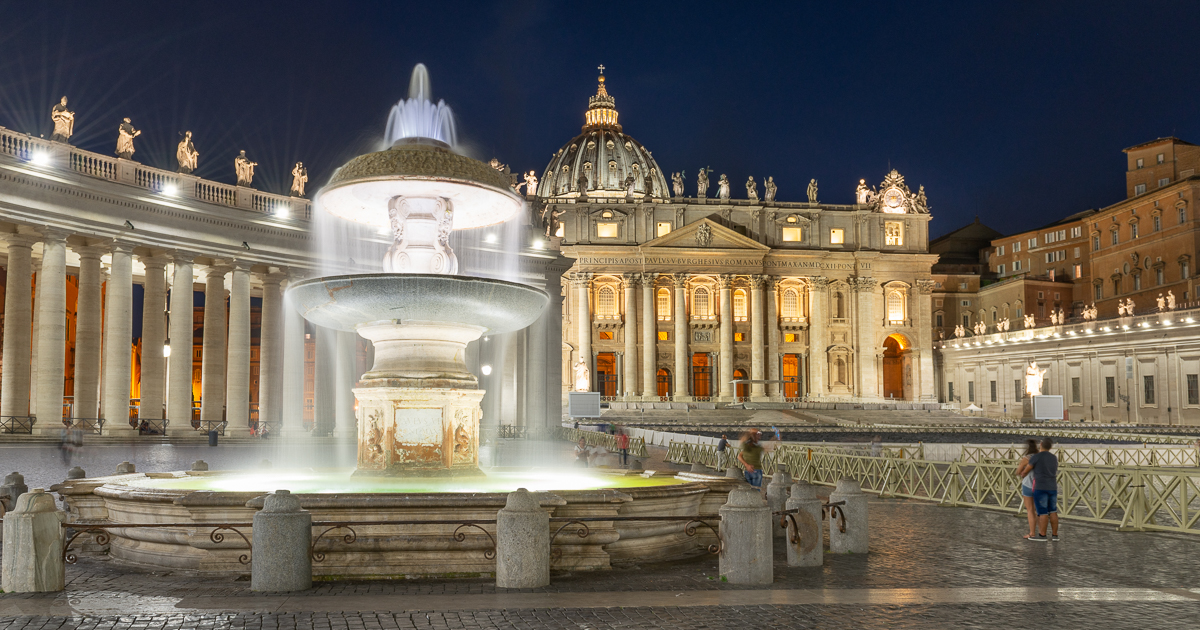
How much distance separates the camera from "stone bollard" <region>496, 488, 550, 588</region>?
9359mm

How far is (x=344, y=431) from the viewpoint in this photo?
109ft

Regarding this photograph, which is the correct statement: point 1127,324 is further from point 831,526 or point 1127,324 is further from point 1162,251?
point 831,526

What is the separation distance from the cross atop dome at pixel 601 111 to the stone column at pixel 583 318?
1814 inches

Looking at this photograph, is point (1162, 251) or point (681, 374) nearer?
point (1162, 251)

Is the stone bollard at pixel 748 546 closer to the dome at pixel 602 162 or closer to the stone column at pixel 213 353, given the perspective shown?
the stone column at pixel 213 353

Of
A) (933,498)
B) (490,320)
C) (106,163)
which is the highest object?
(106,163)

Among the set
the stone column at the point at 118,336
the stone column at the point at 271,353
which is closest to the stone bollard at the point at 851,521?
the stone column at the point at 118,336

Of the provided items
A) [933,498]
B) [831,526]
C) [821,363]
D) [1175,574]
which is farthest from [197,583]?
[821,363]

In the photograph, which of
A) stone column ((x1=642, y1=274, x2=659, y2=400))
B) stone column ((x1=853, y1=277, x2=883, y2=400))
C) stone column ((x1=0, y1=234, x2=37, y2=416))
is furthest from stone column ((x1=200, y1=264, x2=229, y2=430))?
stone column ((x1=853, y1=277, x2=883, y2=400))

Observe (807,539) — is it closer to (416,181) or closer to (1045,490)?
(1045,490)

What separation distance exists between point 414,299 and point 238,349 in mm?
23915

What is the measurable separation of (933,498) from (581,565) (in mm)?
11724

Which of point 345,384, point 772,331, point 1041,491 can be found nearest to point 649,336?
point 772,331

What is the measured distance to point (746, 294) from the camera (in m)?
97.9
